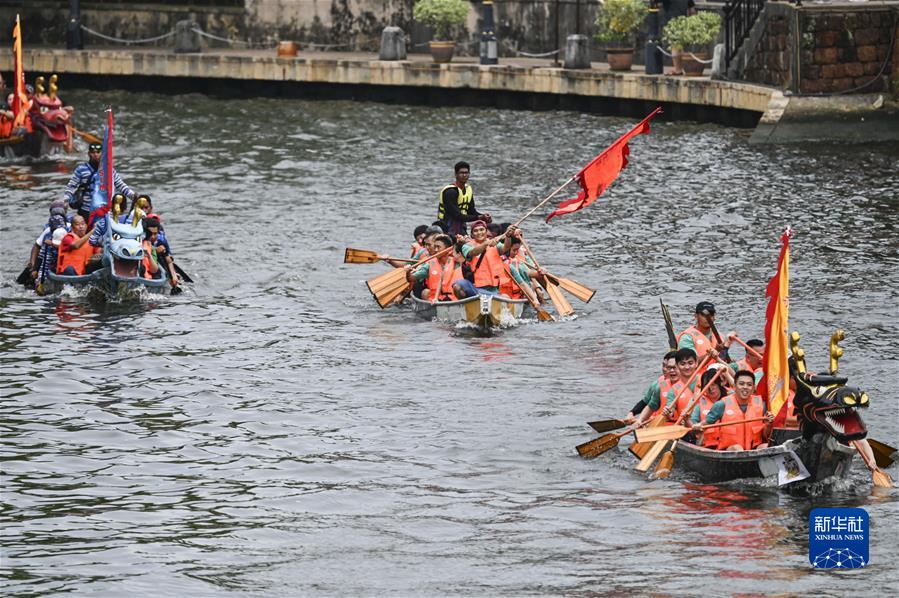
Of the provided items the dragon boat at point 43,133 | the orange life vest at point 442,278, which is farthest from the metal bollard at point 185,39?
the orange life vest at point 442,278

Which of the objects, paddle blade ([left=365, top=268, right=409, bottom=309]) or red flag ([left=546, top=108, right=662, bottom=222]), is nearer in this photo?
red flag ([left=546, top=108, right=662, bottom=222])

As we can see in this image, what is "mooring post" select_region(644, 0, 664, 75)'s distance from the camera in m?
48.2

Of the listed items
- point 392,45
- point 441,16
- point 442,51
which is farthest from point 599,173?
point 392,45

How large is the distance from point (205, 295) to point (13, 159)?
54.6 feet

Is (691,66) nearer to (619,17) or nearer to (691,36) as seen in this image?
(691,36)

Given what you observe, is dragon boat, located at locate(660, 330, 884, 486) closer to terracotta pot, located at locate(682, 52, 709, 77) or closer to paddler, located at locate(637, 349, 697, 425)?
paddler, located at locate(637, 349, 697, 425)

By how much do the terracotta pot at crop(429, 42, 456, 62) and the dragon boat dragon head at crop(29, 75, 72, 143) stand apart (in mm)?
11950

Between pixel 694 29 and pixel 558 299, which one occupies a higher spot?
pixel 694 29

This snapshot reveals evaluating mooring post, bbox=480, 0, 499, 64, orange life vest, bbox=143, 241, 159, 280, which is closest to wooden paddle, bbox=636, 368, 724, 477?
orange life vest, bbox=143, 241, 159, 280

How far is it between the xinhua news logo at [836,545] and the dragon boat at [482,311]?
1032 centimetres

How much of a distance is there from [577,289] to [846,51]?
674 inches

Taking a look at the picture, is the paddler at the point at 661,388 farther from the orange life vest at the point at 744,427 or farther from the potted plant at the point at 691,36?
the potted plant at the point at 691,36

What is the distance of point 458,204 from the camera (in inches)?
1175

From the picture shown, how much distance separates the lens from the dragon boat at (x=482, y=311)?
27969 millimetres
